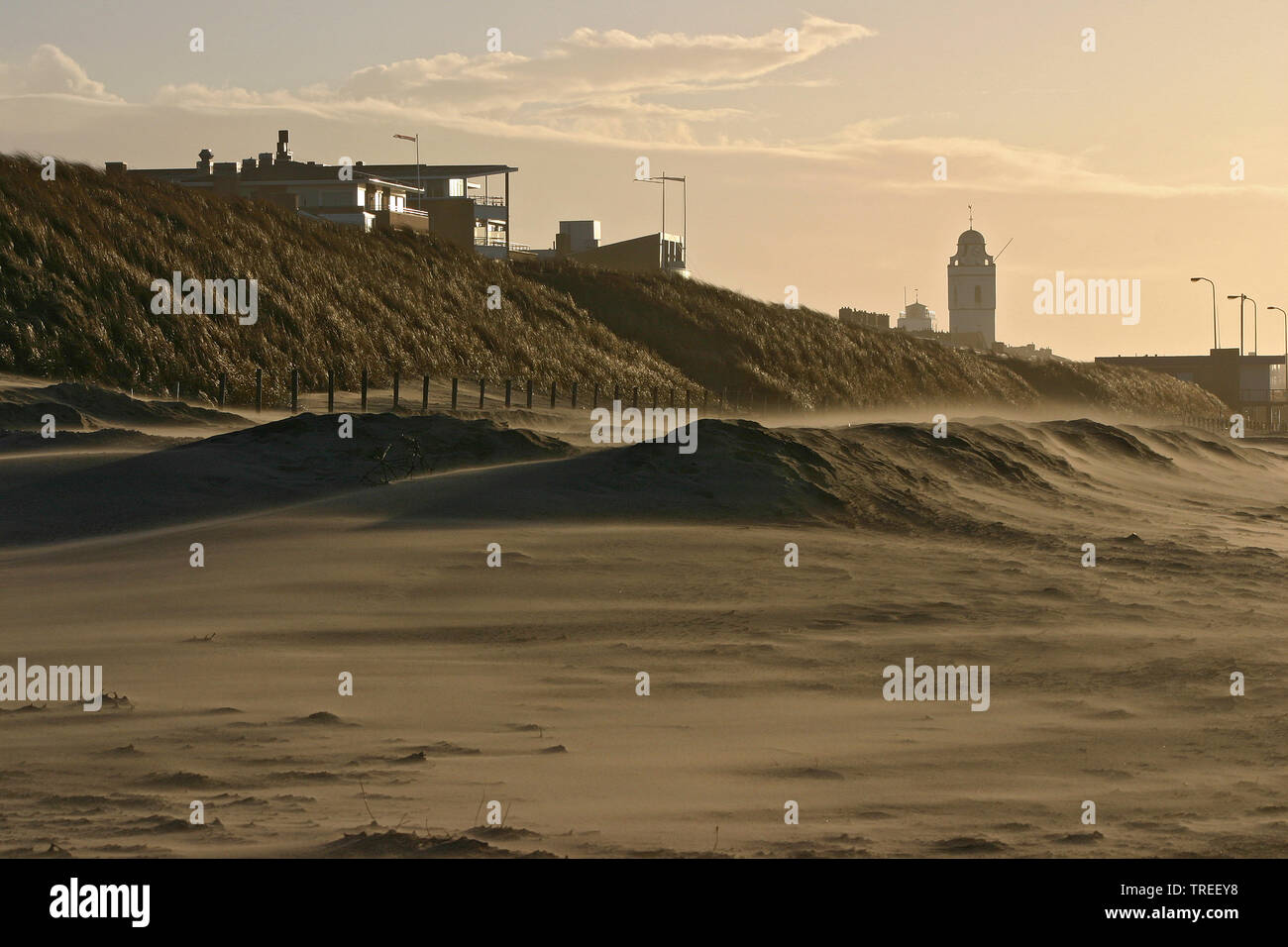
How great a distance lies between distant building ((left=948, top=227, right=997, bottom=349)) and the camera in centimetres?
18950

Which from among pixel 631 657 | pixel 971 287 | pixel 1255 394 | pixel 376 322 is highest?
pixel 971 287

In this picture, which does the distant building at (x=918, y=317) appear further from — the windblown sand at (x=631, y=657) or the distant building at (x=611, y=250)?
the windblown sand at (x=631, y=657)

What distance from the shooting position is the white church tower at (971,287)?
18950cm

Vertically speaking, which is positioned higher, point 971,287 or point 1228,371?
point 971,287

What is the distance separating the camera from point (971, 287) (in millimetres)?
189500

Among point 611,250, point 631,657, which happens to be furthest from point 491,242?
point 631,657

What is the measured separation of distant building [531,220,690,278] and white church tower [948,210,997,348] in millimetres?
89648

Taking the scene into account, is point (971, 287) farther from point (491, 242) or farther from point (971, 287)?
point (491, 242)

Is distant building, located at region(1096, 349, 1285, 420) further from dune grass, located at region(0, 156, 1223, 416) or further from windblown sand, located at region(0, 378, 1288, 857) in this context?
windblown sand, located at region(0, 378, 1288, 857)

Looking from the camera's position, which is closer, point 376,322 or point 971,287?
point 376,322

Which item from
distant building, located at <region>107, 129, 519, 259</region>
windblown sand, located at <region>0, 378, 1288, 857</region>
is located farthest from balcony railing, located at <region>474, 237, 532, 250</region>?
windblown sand, located at <region>0, 378, 1288, 857</region>

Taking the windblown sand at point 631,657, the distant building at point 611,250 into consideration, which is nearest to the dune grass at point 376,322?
the windblown sand at point 631,657

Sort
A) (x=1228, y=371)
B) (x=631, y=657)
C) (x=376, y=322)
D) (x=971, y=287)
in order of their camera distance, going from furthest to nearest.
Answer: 1. (x=971, y=287)
2. (x=1228, y=371)
3. (x=376, y=322)
4. (x=631, y=657)
